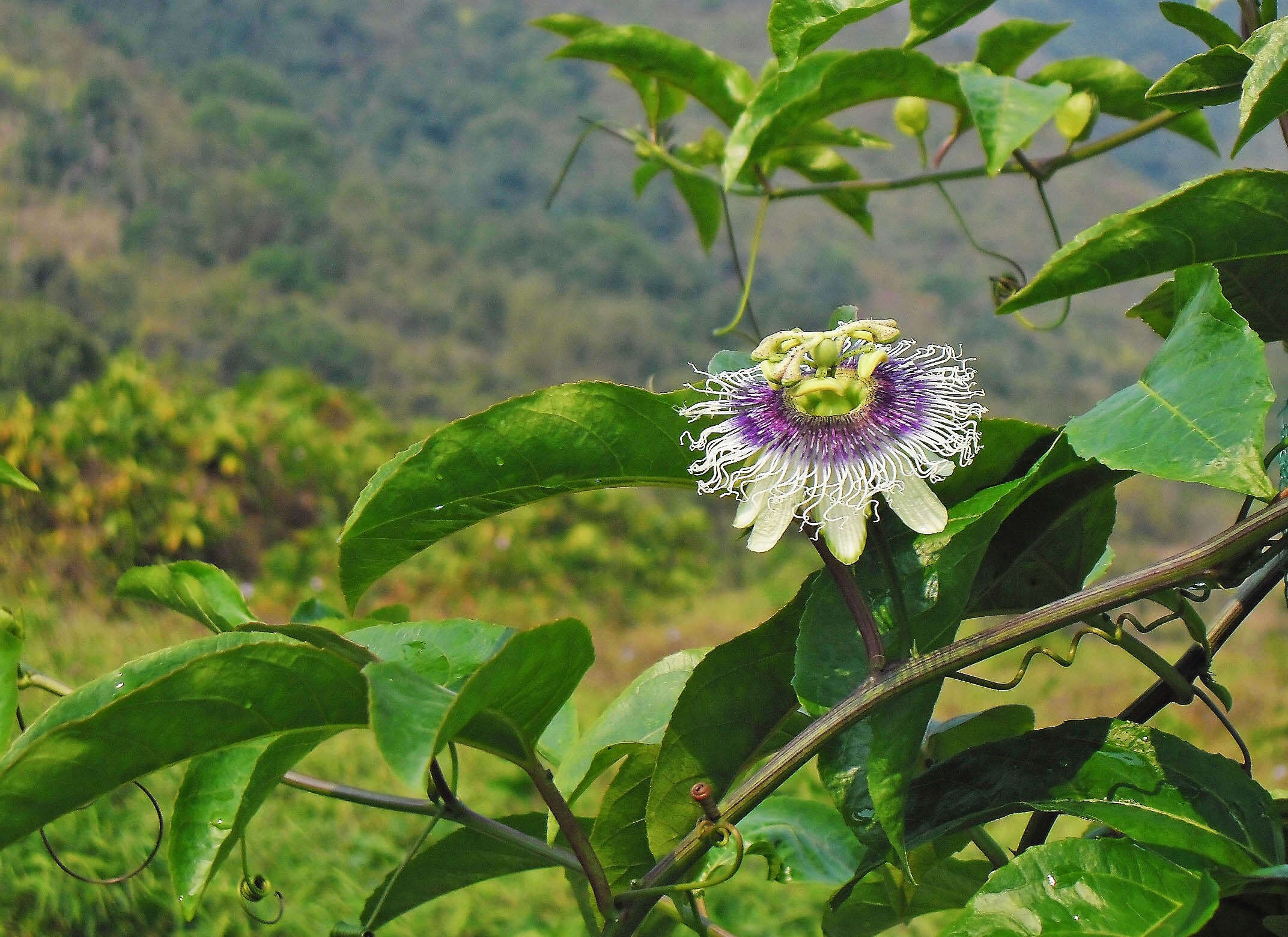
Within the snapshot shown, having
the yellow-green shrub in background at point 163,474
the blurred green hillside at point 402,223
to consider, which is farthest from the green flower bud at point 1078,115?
the blurred green hillside at point 402,223

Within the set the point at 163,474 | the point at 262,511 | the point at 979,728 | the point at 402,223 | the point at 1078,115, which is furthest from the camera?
the point at 402,223

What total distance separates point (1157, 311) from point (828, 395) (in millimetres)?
166


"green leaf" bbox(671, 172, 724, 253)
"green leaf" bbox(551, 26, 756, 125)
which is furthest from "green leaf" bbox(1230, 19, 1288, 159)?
"green leaf" bbox(671, 172, 724, 253)

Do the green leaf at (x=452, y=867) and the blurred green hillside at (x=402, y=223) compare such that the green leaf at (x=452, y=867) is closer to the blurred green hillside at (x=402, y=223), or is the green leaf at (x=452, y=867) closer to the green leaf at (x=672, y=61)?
the green leaf at (x=672, y=61)

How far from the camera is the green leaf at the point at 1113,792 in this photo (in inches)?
14.0

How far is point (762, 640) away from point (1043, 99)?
0.24 m

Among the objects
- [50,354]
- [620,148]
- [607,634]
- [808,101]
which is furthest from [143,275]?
[808,101]

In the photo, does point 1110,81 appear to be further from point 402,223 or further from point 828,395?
point 402,223

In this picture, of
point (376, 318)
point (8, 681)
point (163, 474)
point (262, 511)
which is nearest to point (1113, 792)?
point (8, 681)

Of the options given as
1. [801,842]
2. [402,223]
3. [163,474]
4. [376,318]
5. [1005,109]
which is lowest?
[376,318]

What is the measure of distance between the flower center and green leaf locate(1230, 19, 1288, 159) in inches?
5.5

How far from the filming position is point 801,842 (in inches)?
22.3

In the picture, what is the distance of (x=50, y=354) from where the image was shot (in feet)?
15.0

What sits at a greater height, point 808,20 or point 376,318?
point 808,20
